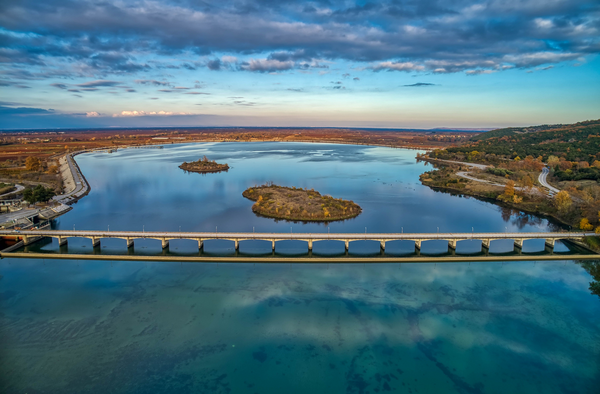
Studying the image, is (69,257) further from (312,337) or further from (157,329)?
(312,337)

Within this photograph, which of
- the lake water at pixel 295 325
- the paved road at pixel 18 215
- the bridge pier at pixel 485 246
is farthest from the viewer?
the paved road at pixel 18 215

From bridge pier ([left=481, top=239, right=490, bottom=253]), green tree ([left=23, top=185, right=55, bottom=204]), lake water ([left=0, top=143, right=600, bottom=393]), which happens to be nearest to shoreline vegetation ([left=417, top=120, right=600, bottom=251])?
bridge pier ([left=481, top=239, right=490, bottom=253])

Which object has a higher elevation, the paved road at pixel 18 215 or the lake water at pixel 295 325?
the paved road at pixel 18 215

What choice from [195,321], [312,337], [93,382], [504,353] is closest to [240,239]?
[195,321]

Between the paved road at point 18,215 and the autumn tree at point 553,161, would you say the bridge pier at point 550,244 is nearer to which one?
the autumn tree at point 553,161

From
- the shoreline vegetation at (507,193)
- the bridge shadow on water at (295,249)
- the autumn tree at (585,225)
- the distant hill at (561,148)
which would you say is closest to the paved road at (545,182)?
the shoreline vegetation at (507,193)

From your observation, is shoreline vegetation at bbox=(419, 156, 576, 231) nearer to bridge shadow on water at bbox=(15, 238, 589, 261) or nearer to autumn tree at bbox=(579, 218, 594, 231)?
autumn tree at bbox=(579, 218, 594, 231)
